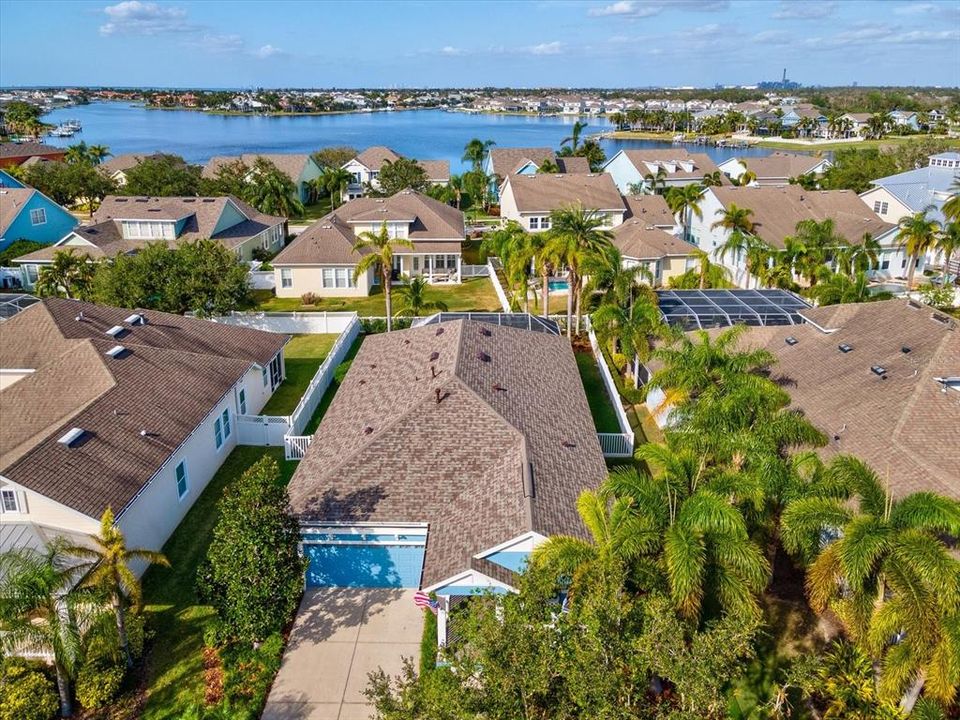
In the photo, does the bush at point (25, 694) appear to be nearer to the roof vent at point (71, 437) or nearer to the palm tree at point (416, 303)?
the roof vent at point (71, 437)

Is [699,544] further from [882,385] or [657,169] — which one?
[657,169]

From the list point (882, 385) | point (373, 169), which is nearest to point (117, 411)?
point (882, 385)

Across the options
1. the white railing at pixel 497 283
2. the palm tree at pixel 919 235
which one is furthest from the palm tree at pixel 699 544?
the palm tree at pixel 919 235

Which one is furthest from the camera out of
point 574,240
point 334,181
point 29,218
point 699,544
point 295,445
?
point 334,181

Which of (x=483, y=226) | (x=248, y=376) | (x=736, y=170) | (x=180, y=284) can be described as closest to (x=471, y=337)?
(x=248, y=376)

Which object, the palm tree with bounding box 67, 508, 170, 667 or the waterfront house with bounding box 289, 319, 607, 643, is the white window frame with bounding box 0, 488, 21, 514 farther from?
the waterfront house with bounding box 289, 319, 607, 643

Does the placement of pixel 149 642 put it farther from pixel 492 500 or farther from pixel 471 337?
pixel 471 337
